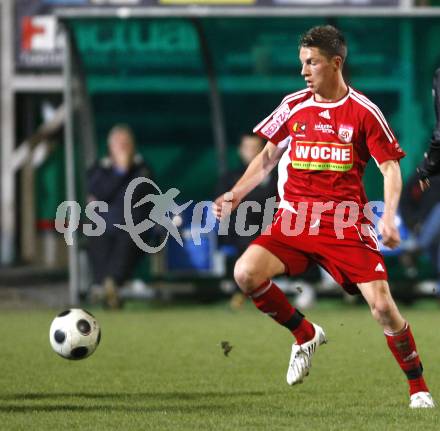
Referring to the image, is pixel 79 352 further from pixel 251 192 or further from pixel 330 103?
pixel 251 192

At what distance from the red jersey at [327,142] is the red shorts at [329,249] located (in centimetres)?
16

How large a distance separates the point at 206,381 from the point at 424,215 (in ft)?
23.3

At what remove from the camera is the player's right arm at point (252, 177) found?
7238mm

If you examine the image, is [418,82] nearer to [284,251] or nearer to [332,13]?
[332,13]

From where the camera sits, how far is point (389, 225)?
6520 millimetres

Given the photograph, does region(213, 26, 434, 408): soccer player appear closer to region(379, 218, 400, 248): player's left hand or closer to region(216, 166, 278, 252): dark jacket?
region(379, 218, 400, 248): player's left hand

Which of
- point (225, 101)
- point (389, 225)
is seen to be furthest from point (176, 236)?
point (389, 225)

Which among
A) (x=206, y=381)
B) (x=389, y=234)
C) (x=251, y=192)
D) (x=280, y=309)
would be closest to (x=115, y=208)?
(x=251, y=192)

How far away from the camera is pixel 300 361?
757 cm

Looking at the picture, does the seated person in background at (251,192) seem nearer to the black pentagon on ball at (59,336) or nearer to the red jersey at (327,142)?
the black pentagon on ball at (59,336)

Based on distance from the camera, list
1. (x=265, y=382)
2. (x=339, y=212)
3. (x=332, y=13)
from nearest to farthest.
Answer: (x=339, y=212), (x=265, y=382), (x=332, y=13)

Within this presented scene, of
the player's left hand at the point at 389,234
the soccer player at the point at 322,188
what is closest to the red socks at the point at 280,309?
the soccer player at the point at 322,188

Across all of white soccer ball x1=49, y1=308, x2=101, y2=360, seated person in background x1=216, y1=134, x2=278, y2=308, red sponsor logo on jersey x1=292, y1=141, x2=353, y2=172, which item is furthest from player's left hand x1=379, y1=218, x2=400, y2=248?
seated person in background x1=216, y1=134, x2=278, y2=308

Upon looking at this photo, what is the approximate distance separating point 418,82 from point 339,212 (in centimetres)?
800
